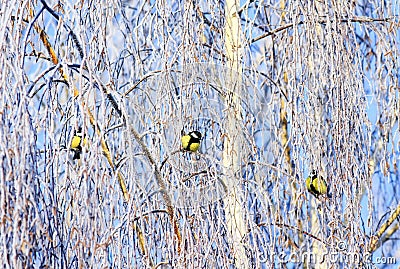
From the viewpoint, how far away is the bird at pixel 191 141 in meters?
2.60

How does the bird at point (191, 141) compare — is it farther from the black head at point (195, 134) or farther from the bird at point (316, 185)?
the bird at point (316, 185)

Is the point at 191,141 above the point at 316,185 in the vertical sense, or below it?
above

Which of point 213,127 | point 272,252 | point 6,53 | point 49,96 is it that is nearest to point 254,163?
point 213,127

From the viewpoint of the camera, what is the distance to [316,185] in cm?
277

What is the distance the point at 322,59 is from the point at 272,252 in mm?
632

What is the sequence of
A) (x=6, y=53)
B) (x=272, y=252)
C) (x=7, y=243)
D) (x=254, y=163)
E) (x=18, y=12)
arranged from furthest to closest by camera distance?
(x=254, y=163)
(x=272, y=252)
(x=18, y=12)
(x=6, y=53)
(x=7, y=243)

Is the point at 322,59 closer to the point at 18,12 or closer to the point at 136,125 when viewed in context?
the point at 136,125

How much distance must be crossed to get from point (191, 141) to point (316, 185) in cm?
46

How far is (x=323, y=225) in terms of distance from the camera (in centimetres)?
287

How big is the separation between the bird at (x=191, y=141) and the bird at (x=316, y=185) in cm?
40

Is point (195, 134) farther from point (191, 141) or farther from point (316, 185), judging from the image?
point (316, 185)

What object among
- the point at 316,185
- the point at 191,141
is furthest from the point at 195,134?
the point at 316,185

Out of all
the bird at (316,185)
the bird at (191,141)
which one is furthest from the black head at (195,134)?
the bird at (316,185)

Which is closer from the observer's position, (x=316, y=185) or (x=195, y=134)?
(x=195, y=134)
